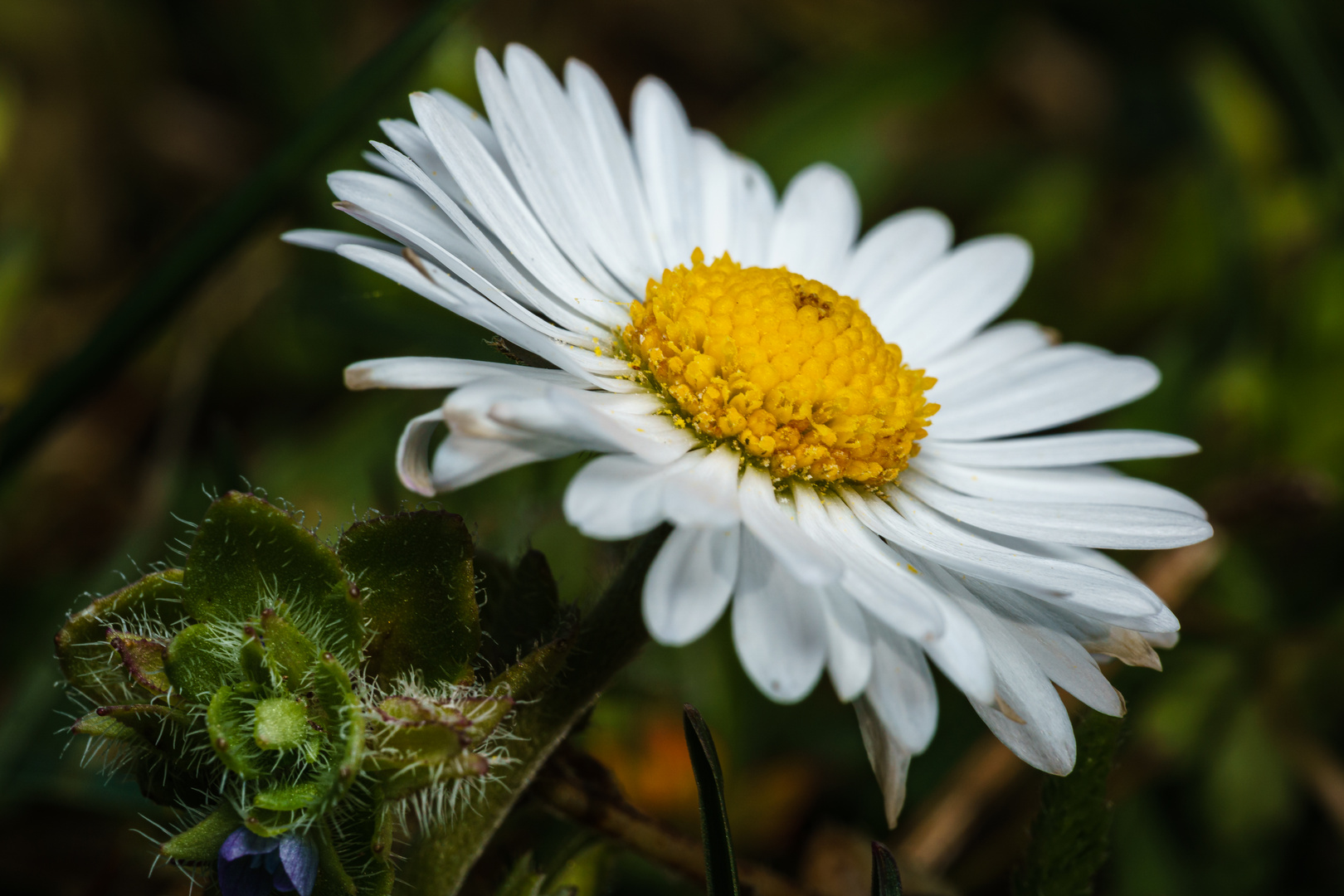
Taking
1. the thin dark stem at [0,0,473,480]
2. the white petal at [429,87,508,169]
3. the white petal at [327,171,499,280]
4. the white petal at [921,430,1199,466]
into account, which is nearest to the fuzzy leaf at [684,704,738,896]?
the white petal at [327,171,499,280]

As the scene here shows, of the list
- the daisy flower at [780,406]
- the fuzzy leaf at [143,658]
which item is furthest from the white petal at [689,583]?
the fuzzy leaf at [143,658]

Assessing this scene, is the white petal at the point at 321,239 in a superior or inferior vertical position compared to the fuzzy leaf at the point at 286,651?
superior

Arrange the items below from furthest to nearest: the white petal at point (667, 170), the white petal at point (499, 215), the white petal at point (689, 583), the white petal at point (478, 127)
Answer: the white petal at point (667, 170) → the white petal at point (478, 127) → the white petal at point (499, 215) → the white petal at point (689, 583)

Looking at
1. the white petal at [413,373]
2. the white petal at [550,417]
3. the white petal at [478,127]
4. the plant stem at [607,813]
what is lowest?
the plant stem at [607,813]

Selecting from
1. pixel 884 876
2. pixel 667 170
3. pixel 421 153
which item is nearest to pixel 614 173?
pixel 667 170

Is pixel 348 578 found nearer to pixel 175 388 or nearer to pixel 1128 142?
pixel 175 388

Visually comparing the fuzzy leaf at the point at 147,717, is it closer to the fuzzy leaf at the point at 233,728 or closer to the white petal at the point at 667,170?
the fuzzy leaf at the point at 233,728

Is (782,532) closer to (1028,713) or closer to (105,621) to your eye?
(1028,713)
